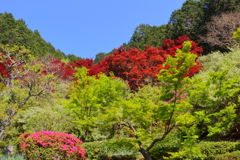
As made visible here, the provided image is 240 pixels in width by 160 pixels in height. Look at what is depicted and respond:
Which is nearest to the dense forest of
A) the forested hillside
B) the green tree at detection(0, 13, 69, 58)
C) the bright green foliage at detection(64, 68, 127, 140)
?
the bright green foliage at detection(64, 68, 127, 140)

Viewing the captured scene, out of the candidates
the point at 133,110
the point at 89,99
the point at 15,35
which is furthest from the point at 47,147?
the point at 15,35

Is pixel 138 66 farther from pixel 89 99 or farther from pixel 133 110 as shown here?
pixel 133 110

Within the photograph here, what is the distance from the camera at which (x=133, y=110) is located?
5980 mm

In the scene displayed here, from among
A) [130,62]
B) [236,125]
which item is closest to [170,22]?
[130,62]

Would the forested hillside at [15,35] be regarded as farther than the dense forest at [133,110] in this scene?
Yes

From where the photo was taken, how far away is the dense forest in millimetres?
5520

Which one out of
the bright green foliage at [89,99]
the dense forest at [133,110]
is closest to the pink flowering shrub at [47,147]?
the dense forest at [133,110]

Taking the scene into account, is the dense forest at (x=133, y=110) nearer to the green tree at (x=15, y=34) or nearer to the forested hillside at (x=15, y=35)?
the forested hillside at (x=15, y=35)

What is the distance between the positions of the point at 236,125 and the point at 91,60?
18688mm

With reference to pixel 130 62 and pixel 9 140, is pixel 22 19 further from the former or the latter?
pixel 9 140

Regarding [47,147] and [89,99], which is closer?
[47,147]

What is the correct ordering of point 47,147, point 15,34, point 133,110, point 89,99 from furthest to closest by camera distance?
point 15,34 → point 89,99 → point 133,110 → point 47,147

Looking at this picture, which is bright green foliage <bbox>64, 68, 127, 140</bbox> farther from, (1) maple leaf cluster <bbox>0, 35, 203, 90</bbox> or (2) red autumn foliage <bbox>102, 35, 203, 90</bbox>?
(2) red autumn foliage <bbox>102, 35, 203, 90</bbox>

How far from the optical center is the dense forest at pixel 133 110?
18.1ft
